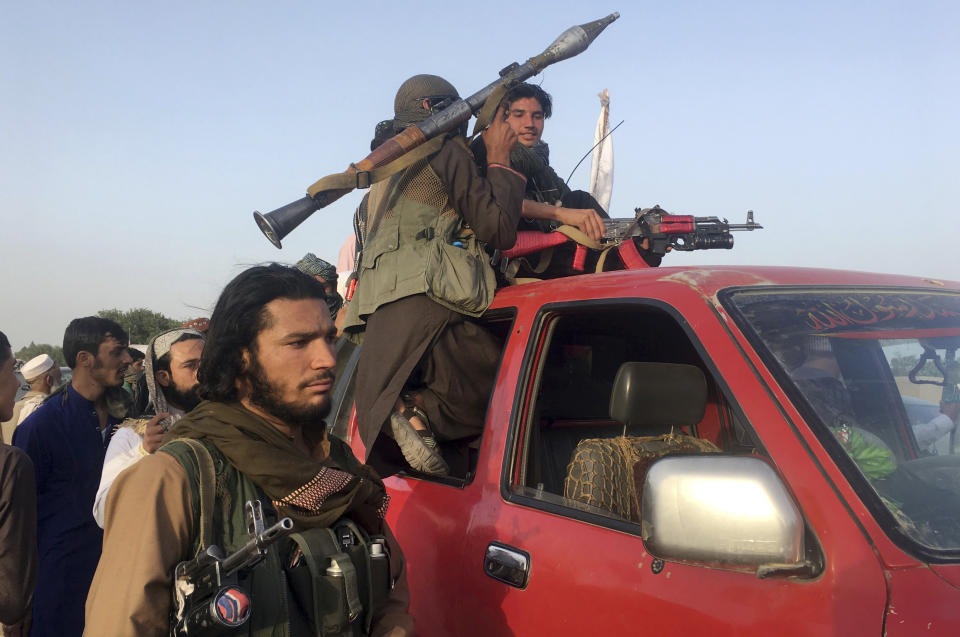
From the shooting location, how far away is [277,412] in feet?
6.39

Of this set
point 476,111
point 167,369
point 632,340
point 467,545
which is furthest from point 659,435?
point 167,369

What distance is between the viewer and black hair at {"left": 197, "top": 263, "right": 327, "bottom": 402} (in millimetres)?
1936

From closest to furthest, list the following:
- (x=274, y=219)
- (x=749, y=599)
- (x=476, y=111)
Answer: (x=749, y=599)
(x=274, y=219)
(x=476, y=111)

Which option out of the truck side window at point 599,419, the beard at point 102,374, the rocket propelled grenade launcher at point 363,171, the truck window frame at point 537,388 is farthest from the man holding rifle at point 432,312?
the beard at point 102,374

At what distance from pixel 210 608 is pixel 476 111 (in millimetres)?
2795

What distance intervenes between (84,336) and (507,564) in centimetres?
281

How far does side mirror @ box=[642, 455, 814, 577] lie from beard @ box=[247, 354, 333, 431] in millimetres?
846

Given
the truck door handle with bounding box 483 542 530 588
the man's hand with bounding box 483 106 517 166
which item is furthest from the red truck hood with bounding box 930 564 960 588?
the man's hand with bounding box 483 106 517 166

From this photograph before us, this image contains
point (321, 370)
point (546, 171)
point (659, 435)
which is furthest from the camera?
point (546, 171)

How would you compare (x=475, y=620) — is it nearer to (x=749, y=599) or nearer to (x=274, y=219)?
(x=749, y=599)

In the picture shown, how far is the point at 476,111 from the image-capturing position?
375 centimetres

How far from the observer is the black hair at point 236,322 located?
194 cm

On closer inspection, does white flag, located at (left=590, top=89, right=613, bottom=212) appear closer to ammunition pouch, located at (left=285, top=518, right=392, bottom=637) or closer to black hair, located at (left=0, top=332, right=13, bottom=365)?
black hair, located at (left=0, top=332, right=13, bottom=365)

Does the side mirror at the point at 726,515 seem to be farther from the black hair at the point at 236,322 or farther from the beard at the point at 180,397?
the beard at the point at 180,397
